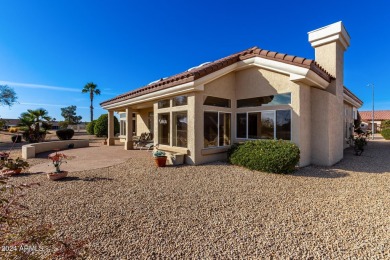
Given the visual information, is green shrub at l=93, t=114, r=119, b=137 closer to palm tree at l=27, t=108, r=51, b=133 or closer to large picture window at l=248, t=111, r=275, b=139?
palm tree at l=27, t=108, r=51, b=133

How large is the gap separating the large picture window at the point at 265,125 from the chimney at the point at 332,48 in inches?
145

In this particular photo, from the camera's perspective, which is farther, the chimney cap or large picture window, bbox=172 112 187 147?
large picture window, bbox=172 112 187 147

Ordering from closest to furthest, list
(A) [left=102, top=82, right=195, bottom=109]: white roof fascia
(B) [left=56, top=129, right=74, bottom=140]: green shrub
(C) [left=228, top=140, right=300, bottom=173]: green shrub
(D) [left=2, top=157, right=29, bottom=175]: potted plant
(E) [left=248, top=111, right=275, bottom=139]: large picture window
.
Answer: (D) [left=2, top=157, right=29, bottom=175]: potted plant
(C) [left=228, top=140, right=300, bottom=173]: green shrub
(A) [left=102, top=82, right=195, bottom=109]: white roof fascia
(E) [left=248, top=111, right=275, bottom=139]: large picture window
(B) [left=56, top=129, right=74, bottom=140]: green shrub

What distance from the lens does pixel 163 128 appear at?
1224cm

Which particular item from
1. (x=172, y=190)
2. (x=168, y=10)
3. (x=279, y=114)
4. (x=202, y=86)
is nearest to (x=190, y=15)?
(x=168, y=10)

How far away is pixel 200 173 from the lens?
8.45 m

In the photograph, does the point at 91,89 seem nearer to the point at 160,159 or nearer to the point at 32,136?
the point at 32,136

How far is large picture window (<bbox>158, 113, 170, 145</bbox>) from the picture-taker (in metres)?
11.9

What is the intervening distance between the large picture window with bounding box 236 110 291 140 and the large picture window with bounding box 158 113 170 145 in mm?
4368

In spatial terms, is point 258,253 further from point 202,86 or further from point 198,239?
point 202,86

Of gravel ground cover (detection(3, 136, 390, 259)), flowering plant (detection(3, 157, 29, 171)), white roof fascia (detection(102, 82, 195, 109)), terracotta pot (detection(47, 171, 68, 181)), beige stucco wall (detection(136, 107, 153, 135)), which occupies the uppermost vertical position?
white roof fascia (detection(102, 82, 195, 109))

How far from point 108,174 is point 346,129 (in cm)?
1910

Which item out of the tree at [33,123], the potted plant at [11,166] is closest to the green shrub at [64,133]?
the tree at [33,123]

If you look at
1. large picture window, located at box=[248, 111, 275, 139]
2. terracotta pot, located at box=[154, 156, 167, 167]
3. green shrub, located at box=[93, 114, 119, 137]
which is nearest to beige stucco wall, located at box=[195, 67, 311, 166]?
large picture window, located at box=[248, 111, 275, 139]
